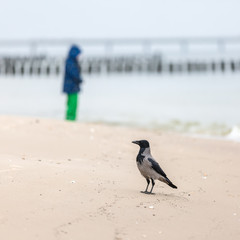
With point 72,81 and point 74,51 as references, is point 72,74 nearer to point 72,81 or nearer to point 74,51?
point 72,81

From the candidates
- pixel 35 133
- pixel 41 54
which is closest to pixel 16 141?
pixel 35 133

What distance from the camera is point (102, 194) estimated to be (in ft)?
22.5

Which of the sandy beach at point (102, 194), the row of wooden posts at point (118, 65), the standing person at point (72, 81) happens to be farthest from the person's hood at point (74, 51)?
the row of wooden posts at point (118, 65)

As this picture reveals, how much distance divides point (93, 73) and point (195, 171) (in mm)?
51652

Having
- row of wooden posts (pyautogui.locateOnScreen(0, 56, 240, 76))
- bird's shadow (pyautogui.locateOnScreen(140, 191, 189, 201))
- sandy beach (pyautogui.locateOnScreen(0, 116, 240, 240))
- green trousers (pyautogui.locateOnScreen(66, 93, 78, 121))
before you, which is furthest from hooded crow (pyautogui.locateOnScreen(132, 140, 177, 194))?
row of wooden posts (pyautogui.locateOnScreen(0, 56, 240, 76))

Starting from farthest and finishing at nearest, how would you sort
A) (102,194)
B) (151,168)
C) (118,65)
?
1. (118,65)
2. (151,168)
3. (102,194)

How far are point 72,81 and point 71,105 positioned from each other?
505mm

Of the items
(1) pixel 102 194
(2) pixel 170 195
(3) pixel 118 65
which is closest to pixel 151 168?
(2) pixel 170 195

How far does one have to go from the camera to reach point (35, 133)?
11086 millimetres

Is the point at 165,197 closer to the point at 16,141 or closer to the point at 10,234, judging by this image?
the point at 10,234

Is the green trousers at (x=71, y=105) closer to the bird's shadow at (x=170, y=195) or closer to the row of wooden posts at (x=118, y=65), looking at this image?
the bird's shadow at (x=170, y=195)

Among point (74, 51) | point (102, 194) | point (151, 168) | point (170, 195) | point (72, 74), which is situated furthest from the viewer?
point (72, 74)

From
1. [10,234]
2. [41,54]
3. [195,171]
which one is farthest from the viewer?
[41,54]

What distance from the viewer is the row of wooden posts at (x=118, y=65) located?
59.4 meters
